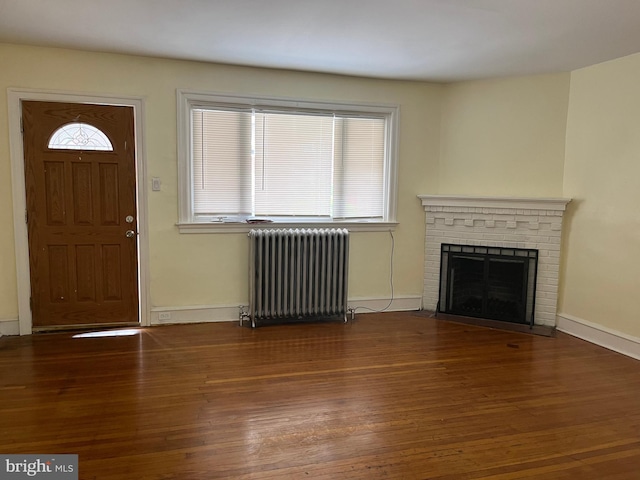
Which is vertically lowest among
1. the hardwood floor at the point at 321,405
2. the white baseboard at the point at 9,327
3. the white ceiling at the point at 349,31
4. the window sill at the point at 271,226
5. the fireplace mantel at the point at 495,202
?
the hardwood floor at the point at 321,405

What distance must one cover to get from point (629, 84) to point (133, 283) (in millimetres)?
4737

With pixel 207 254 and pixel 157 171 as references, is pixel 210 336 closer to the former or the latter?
pixel 207 254

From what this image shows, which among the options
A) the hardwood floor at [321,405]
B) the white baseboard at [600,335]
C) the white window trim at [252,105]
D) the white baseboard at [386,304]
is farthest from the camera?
the white baseboard at [386,304]

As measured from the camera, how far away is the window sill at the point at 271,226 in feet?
14.4

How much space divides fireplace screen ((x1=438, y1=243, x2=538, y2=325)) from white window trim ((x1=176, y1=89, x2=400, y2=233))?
82 cm

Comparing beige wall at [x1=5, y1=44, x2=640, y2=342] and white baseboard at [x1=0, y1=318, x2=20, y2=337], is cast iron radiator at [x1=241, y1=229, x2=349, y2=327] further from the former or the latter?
white baseboard at [x1=0, y1=318, x2=20, y2=337]

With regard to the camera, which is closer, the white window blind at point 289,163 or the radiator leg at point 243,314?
the white window blind at point 289,163

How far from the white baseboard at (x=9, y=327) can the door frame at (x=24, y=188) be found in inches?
1.4

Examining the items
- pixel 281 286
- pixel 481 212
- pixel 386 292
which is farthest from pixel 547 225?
pixel 281 286

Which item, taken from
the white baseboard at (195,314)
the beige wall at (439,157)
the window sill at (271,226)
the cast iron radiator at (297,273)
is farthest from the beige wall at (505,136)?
the white baseboard at (195,314)

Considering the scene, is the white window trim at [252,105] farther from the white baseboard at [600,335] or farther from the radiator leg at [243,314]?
the white baseboard at [600,335]

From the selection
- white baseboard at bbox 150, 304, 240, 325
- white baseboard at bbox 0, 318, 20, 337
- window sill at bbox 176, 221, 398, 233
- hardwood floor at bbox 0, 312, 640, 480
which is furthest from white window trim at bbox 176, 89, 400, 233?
white baseboard at bbox 0, 318, 20, 337

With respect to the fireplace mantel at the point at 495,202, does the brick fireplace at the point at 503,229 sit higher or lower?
lower

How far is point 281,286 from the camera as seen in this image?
14.7 ft
